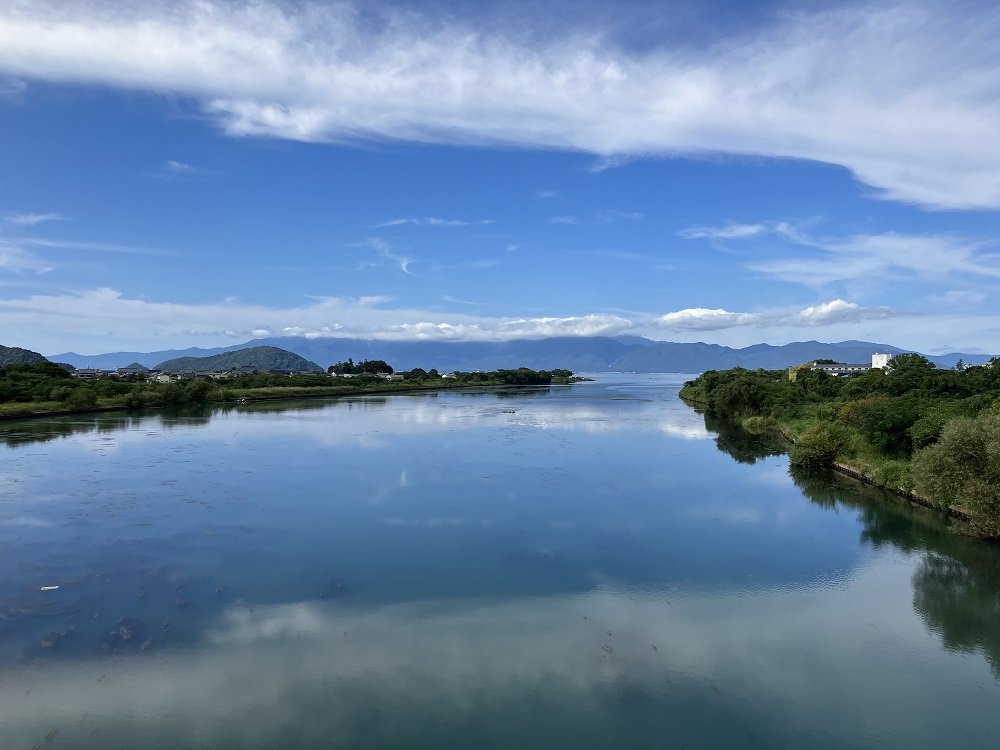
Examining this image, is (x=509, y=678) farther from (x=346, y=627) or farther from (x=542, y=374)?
(x=542, y=374)

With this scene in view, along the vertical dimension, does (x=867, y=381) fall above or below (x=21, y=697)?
above

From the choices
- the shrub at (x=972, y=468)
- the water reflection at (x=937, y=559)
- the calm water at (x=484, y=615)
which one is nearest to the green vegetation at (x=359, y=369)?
the calm water at (x=484, y=615)

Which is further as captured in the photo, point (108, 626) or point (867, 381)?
point (867, 381)

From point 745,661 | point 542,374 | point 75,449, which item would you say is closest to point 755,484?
point 745,661

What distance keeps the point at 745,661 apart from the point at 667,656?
3.27 ft

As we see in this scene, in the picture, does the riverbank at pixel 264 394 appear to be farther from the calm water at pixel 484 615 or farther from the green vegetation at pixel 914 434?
the green vegetation at pixel 914 434

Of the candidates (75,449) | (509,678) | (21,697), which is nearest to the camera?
(21,697)

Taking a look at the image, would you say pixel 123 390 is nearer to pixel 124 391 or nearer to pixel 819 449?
pixel 124 391

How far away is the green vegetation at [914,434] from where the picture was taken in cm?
1392

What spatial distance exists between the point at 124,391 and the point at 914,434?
5147cm

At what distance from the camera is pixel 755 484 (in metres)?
21.3

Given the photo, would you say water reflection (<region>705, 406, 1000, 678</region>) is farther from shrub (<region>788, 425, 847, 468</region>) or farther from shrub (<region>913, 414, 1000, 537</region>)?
shrub (<region>913, 414, 1000, 537</region>)

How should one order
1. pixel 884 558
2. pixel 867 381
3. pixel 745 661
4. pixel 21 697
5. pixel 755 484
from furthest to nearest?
pixel 867 381 → pixel 755 484 → pixel 884 558 → pixel 745 661 → pixel 21 697

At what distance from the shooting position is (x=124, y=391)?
5022cm
